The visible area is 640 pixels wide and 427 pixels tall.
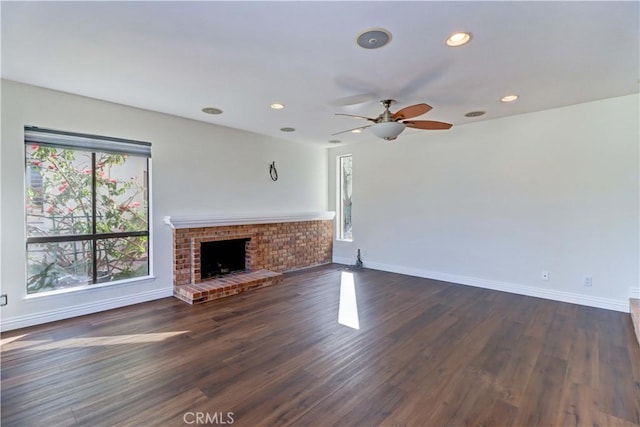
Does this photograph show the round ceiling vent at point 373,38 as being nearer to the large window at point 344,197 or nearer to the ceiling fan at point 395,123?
the ceiling fan at point 395,123

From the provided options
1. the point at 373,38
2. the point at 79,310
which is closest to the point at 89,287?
the point at 79,310

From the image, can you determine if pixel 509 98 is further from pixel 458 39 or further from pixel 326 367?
pixel 326 367

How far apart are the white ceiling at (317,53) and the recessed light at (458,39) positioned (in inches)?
2.6

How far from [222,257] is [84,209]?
2.05 m

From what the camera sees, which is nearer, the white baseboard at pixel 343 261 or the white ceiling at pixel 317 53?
the white ceiling at pixel 317 53

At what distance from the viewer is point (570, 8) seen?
193 centimetres

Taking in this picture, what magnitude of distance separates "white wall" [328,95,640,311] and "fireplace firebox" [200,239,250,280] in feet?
8.41

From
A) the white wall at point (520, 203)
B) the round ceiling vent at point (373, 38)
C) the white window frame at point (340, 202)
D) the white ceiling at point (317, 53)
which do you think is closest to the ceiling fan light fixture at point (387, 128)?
the white ceiling at point (317, 53)

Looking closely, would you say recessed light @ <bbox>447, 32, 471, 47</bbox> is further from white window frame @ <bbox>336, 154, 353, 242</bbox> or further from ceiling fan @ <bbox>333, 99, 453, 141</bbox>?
white window frame @ <bbox>336, 154, 353, 242</bbox>

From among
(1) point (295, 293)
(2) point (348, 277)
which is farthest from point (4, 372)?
(2) point (348, 277)

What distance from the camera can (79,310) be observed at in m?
3.51

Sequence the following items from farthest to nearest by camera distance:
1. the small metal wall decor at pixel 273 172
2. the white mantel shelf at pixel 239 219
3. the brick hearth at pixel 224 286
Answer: the small metal wall decor at pixel 273 172, the white mantel shelf at pixel 239 219, the brick hearth at pixel 224 286

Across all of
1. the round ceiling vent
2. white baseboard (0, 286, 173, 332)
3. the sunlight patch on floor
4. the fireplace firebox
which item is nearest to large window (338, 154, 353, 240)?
the sunlight patch on floor

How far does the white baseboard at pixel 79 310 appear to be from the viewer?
3.12 metres
